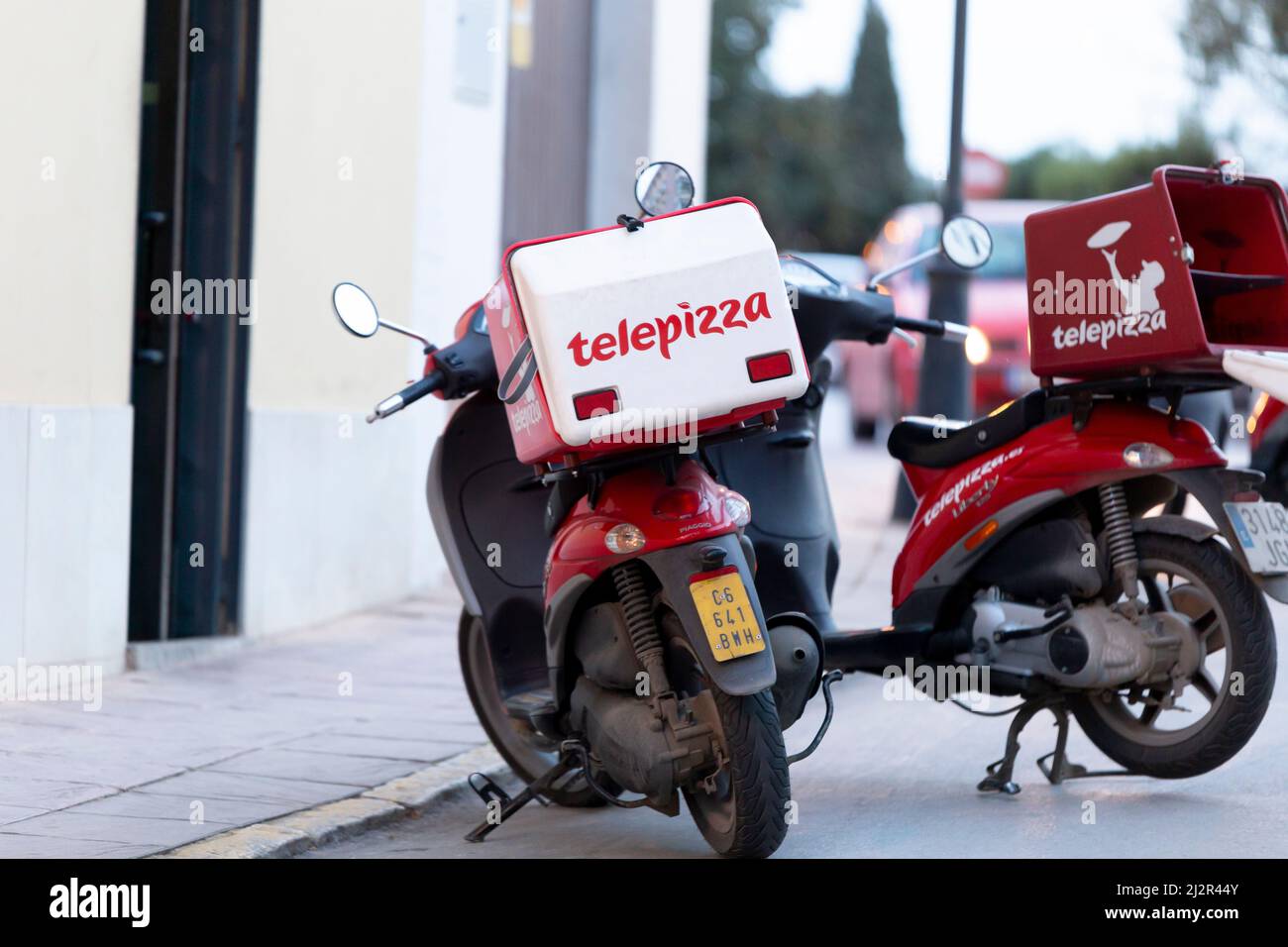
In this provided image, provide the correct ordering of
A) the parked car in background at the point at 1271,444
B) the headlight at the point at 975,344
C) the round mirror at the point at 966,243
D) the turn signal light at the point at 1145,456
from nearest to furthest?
the turn signal light at the point at 1145,456 < the round mirror at the point at 966,243 < the headlight at the point at 975,344 < the parked car in background at the point at 1271,444

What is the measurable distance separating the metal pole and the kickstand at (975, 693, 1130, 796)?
5932 millimetres

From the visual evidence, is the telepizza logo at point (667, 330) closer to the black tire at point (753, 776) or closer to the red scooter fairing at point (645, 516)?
the red scooter fairing at point (645, 516)

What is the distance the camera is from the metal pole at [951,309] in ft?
36.9

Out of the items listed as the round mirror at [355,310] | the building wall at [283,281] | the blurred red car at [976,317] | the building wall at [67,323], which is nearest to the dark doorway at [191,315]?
the building wall at [283,281]

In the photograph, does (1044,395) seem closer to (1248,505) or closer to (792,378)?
(1248,505)

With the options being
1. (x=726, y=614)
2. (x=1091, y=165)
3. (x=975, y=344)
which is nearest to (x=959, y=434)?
(x=975, y=344)

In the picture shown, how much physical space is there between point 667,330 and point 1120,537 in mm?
1703

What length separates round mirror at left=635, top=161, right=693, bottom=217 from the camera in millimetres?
4977

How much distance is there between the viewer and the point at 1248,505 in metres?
5.01

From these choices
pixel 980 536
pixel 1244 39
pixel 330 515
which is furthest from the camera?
pixel 1244 39

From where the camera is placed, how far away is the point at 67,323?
6984 millimetres

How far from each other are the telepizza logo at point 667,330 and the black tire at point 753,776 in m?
0.80

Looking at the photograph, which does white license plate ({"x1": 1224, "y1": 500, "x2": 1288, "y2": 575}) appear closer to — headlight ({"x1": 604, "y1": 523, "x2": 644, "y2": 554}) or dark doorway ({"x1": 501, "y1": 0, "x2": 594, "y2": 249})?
headlight ({"x1": 604, "y1": 523, "x2": 644, "y2": 554})

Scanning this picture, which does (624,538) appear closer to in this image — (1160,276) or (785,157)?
(1160,276)
